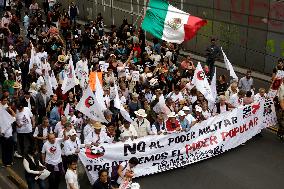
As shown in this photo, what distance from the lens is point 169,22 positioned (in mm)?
15422

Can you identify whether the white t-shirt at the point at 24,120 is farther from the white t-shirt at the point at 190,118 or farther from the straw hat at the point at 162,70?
the straw hat at the point at 162,70

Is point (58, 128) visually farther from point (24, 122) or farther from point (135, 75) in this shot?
point (135, 75)

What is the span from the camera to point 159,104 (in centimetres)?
1408

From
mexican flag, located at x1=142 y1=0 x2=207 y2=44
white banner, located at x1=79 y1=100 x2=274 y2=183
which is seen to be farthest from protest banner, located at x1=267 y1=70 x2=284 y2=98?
mexican flag, located at x1=142 y1=0 x2=207 y2=44

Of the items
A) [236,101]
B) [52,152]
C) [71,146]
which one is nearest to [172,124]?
[236,101]

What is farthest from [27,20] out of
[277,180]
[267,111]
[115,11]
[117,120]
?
[277,180]

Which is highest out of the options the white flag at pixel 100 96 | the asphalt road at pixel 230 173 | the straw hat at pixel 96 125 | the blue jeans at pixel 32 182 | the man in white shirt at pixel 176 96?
the white flag at pixel 100 96

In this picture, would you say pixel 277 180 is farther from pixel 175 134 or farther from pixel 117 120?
pixel 117 120

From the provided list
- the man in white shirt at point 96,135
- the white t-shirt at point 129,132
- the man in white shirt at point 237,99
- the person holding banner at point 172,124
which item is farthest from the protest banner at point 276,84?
the man in white shirt at point 96,135

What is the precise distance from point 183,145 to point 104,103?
2.38 metres

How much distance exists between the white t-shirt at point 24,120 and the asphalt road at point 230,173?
100 centimetres

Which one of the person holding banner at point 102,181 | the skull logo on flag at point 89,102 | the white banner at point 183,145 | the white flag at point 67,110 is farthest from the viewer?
the white flag at point 67,110

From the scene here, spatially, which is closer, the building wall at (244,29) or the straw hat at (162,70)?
the straw hat at (162,70)

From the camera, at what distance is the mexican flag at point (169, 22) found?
50.3 feet
